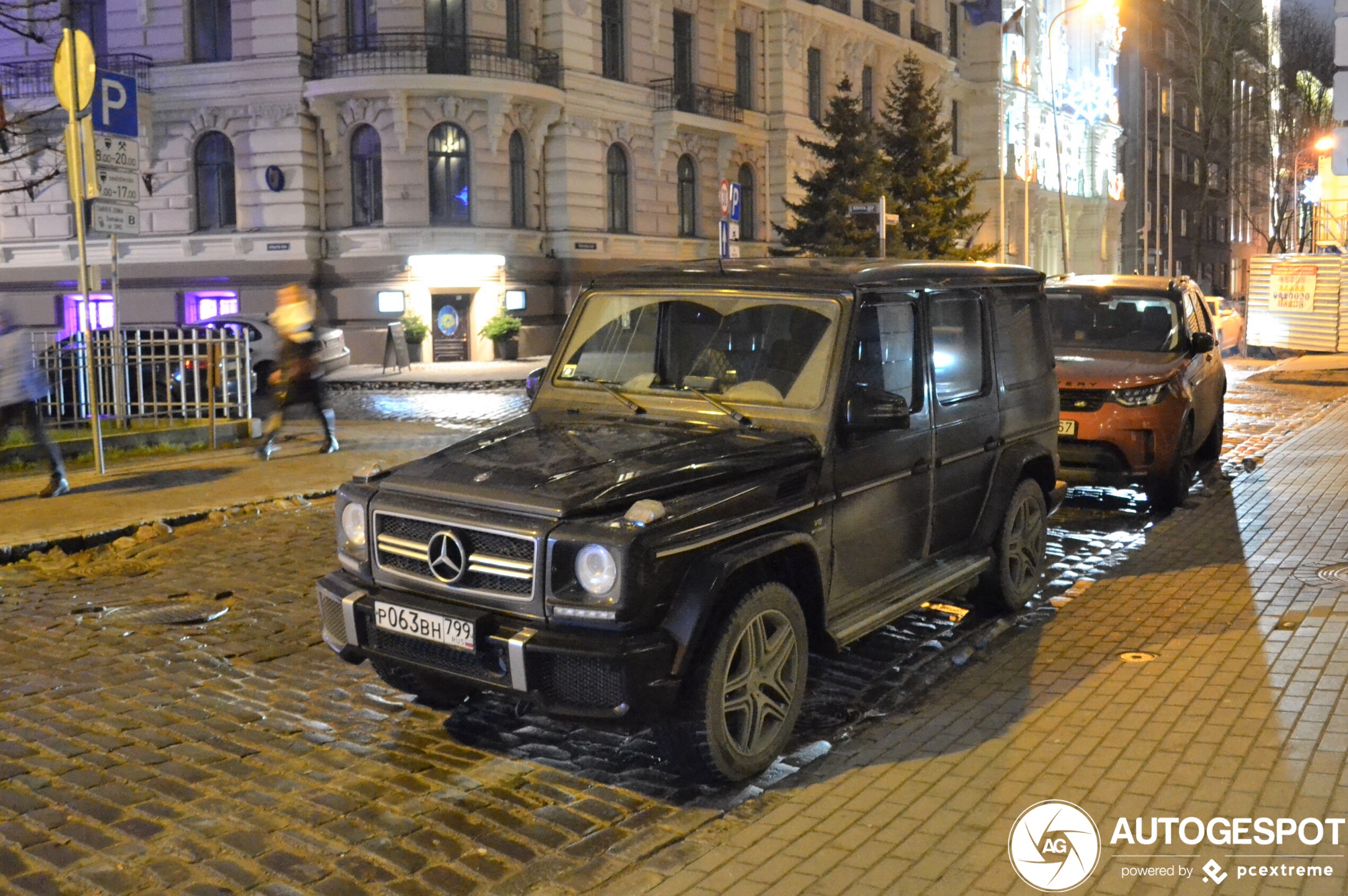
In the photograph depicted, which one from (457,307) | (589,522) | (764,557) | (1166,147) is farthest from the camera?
(1166,147)

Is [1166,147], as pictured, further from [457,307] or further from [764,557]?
Result: [764,557]

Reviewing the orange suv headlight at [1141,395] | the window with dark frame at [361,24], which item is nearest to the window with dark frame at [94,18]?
the window with dark frame at [361,24]

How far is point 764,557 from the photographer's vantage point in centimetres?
522

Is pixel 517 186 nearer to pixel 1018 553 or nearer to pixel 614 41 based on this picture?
pixel 614 41

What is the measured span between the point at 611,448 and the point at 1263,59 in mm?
77955

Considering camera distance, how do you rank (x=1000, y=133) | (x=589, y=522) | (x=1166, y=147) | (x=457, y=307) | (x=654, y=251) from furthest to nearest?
1. (x=1166, y=147)
2. (x=1000, y=133)
3. (x=654, y=251)
4. (x=457, y=307)
5. (x=589, y=522)

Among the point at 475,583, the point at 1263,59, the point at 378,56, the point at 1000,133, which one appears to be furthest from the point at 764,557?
the point at 1263,59

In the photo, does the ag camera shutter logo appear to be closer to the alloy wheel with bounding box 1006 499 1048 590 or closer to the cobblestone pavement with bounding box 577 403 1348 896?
the cobblestone pavement with bounding box 577 403 1348 896

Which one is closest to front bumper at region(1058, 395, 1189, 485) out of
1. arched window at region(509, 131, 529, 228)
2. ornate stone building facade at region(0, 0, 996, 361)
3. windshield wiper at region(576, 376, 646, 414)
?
windshield wiper at region(576, 376, 646, 414)

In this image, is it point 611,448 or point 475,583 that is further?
point 611,448

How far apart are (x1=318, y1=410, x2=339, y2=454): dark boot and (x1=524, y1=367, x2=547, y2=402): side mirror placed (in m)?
7.59

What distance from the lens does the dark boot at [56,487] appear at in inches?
454

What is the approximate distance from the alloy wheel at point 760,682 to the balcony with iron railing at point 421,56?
28508mm

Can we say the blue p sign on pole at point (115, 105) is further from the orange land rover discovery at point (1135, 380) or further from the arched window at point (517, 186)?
the arched window at point (517, 186)
